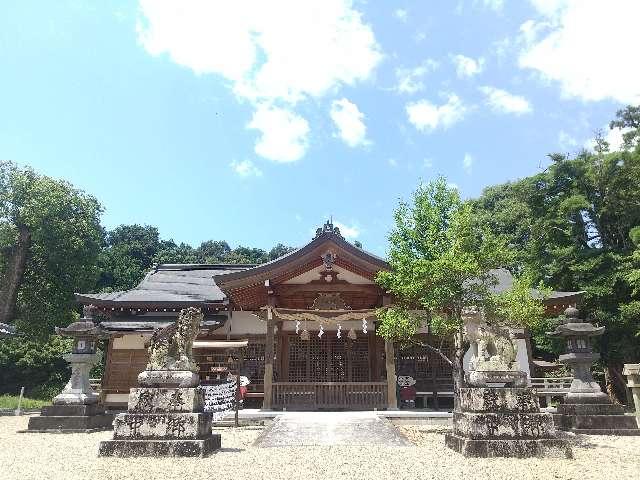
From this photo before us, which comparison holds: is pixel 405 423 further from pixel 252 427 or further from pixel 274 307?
pixel 274 307

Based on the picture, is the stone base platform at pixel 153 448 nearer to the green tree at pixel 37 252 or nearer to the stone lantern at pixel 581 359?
the stone lantern at pixel 581 359

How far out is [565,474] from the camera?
607 centimetres

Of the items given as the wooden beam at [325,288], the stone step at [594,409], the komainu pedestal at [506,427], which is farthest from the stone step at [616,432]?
the wooden beam at [325,288]

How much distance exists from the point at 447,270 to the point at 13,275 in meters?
22.6

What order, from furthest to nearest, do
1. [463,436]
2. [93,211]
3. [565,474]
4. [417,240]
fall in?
[93,211], [417,240], [463,436], [565,474]

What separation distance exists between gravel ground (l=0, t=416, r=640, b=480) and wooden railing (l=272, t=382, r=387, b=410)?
5.68 m

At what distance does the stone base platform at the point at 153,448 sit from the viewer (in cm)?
741

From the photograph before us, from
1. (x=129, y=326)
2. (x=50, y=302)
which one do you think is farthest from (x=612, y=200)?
(x=50, y=302)

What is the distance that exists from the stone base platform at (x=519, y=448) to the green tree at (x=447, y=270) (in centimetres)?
301

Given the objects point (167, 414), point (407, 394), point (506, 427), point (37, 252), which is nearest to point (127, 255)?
point (37, 252)

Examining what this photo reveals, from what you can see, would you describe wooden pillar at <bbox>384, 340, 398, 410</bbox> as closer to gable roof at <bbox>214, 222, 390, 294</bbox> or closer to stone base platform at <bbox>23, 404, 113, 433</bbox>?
gable roof at <bbox>214, 222, 390, 294</bbox>

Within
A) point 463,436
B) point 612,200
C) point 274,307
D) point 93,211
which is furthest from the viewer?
point 93,211

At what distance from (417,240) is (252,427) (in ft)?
22.8

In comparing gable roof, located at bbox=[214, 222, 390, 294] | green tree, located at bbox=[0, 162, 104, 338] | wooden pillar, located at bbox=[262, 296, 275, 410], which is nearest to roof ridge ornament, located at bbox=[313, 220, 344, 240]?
gable roof, located at bbox=[214, 222, 390, 294]
